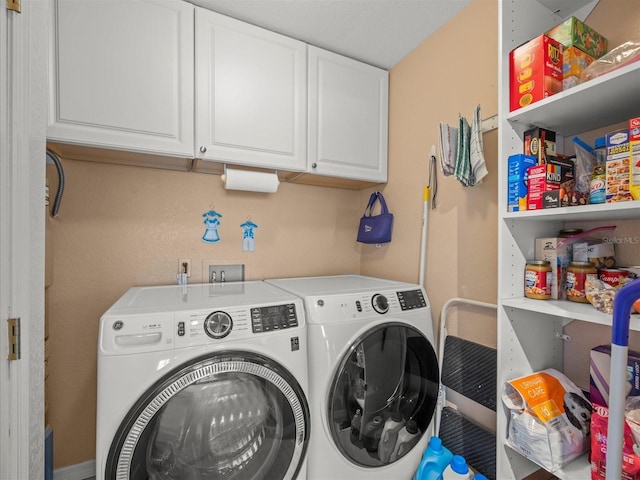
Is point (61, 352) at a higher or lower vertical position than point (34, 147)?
lower

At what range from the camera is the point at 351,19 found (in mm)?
1571

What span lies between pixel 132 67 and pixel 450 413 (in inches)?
87.4

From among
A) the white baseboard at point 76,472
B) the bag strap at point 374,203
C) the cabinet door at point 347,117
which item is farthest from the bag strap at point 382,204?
the white baseboard at point 76,472

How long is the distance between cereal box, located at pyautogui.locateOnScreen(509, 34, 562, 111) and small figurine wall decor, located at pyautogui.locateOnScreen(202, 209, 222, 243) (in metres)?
1.56

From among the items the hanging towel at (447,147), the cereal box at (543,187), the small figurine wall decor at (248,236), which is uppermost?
the hanging towel at (447,147)

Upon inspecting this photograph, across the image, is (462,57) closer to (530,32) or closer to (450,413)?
(530,32)

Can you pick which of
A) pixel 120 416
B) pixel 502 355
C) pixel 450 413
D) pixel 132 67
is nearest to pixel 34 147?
pixel 132 67

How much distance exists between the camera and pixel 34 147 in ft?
2.78

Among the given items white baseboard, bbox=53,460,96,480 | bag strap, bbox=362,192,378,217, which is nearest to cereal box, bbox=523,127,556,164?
bag strap, bbox=362,192,378,217

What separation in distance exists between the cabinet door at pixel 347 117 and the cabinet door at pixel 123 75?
68 centimetres

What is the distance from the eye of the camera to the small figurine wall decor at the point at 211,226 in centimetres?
174

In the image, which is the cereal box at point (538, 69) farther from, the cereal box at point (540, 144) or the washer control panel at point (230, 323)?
the washer control panel at point (230, 323)

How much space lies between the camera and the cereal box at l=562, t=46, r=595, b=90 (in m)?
0.98

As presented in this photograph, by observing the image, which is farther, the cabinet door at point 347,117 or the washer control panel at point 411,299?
the cabinet door at point 347,117
